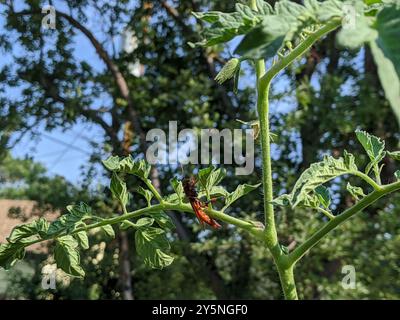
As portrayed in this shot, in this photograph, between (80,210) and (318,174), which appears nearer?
(318,174)

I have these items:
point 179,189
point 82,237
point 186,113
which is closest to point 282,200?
point 179,189

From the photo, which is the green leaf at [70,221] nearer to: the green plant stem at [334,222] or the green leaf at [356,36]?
the green plant stem at [334,222]

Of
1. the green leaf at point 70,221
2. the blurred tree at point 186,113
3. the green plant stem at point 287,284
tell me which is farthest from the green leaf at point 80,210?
the blurred tree at point 186,113

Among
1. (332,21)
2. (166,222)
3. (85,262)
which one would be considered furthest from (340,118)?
(332,21)

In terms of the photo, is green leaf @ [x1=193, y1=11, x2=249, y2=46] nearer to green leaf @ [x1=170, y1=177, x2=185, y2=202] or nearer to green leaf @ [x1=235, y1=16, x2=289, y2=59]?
green leaf @ [x1=235, y1=16, x2=289, y2=59]

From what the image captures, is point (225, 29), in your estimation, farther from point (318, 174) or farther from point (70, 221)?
point (70, 221)
